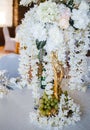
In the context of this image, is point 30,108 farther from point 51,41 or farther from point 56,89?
point 51,41

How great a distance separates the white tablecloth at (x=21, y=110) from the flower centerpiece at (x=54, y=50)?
2.0 inches

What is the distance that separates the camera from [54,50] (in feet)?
4.33

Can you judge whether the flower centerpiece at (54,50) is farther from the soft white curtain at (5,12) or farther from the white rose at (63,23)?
the soft white curtain at (5,12)

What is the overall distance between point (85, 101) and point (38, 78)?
1.58ft

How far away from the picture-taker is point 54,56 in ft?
4.58

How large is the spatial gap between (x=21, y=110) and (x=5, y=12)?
710cm

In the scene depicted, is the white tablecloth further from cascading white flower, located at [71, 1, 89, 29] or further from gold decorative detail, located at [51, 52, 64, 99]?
cascading white flower, located at [71, 1, 89, 29]

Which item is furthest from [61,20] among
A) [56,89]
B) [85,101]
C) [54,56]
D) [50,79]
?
[85,101]

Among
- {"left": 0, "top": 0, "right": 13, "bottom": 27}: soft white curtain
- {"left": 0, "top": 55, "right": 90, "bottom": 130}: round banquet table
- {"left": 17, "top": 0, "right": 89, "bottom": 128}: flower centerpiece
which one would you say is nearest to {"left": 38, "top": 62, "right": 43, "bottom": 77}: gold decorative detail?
{"left": 17, "top": 0, "right": 89, "bottom": 128}: flower centerpiece

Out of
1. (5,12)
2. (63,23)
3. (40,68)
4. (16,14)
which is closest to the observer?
(63,23)

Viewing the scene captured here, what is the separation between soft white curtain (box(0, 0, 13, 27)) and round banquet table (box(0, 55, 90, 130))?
6.62 metres

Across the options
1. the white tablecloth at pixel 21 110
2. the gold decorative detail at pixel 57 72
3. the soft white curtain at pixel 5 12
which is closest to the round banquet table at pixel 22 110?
the white tablecloth at pixel 21 110

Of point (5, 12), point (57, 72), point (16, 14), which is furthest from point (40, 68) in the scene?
point (16, 14)

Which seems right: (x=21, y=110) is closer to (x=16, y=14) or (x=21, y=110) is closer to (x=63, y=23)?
(x=63, y=23)
